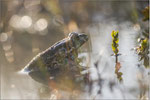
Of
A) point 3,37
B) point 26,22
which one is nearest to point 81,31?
point 3,37

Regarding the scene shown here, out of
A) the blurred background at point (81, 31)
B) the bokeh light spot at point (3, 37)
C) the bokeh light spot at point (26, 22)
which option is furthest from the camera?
the bokeh light spot at point (26, 22)

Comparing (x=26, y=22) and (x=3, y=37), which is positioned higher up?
(x=26, y=22)

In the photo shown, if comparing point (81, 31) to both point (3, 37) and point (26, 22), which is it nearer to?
point (3, 37)

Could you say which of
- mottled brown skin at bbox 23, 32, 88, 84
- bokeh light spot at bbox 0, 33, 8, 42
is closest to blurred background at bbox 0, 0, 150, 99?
bokeh light spot at bbox 0, 33, 8, 42

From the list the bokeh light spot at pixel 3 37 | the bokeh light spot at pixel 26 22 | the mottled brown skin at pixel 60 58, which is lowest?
the mottled brown skin at pixel 60 58

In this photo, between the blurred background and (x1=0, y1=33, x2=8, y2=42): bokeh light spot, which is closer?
the blurred background

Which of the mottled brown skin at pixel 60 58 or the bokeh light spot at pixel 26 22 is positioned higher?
the bokeh light spot at pixel 26 22

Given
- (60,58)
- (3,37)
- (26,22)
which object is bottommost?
(60,58)

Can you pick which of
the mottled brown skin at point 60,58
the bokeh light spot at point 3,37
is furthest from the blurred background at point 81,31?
the mottled brown skin at point 60,58

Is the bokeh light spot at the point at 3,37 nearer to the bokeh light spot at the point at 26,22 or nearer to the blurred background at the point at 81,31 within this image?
the blurred background at the point at 81,31

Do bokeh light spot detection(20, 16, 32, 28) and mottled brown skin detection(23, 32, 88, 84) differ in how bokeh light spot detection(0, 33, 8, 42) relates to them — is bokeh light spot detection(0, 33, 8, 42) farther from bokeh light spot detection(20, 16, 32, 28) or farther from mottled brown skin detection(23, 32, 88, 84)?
mottled brown skin detection(23, 32, 88, 84)
